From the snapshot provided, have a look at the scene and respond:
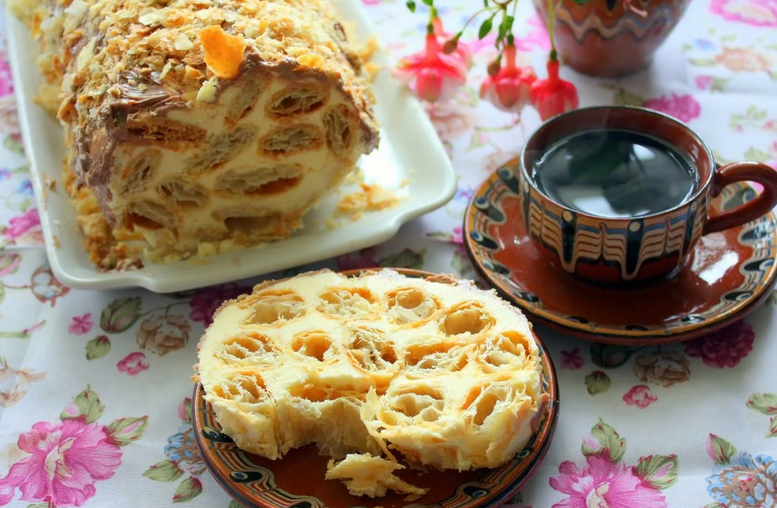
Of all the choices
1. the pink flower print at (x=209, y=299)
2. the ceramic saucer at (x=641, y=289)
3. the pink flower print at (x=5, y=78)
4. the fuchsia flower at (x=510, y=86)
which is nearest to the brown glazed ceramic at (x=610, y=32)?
the fuchsia flower at (x=510, y=86)

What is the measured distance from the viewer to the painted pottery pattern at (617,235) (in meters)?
1.22

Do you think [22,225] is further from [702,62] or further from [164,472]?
[702,62]

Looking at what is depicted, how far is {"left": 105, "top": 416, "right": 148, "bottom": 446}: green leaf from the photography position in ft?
4.14

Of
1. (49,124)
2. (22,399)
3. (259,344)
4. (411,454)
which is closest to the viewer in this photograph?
(411,454)

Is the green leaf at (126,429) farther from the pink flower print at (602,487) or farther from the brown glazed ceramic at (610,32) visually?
the brown glazed ceramic at (610,32)

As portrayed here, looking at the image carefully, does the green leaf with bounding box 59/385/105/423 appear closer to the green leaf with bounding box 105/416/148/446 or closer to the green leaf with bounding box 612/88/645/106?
the green leaf with bounding box 105/416/148/446

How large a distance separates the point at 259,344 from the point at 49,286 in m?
0.59

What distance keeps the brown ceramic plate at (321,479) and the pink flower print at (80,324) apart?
1.38 feet

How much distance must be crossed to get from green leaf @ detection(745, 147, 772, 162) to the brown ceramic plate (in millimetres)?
823

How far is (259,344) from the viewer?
1.16m

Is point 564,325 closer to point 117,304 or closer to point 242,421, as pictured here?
point 242,421

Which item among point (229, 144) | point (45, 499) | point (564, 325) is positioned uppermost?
point (229, 144)

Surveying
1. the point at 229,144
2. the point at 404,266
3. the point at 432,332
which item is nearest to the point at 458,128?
the point at 404,266

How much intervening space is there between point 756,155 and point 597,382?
0.70 m
